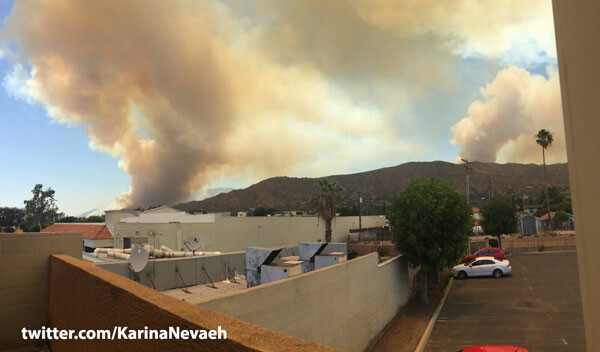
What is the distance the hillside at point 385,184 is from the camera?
15438 cm

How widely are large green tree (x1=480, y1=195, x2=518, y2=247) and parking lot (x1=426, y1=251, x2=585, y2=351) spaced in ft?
48.6

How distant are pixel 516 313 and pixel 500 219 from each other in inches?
1157

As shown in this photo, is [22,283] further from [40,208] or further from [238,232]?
[40,208]

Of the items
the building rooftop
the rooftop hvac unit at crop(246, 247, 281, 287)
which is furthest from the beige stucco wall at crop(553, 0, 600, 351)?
the building rooftop

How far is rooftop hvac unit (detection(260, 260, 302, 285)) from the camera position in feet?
53.4

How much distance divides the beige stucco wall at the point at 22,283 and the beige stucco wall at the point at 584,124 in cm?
1013

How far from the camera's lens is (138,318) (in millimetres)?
3367

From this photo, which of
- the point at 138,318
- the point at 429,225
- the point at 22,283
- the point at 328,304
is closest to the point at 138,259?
the point at 22,283

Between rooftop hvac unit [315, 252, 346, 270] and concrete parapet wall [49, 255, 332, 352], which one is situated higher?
concrete parapet wall [49, 255, 332, 352]

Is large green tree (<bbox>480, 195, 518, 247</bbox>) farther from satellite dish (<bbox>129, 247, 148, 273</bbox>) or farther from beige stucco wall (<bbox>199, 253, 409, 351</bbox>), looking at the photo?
satellite dish (<bbox>129, 247, 148, 273</bbox>)

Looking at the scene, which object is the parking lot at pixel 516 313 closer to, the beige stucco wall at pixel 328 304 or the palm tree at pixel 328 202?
the beige stucco wall at pixel 328 304

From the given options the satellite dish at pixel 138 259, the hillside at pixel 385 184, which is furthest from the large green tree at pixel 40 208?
the satellite dish at pixel 138 259

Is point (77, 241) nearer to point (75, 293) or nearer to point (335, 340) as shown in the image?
point (75, 293)

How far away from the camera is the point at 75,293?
5621 mm
